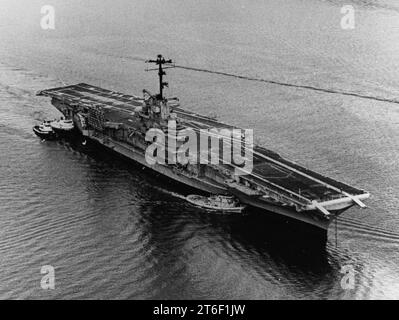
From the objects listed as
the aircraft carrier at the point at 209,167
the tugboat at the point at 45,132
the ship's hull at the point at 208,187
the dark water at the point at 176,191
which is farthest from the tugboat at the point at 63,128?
the dark water at the point at 176,191

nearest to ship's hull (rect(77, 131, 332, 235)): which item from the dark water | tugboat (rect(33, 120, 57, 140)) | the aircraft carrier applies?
the aircraft carrier

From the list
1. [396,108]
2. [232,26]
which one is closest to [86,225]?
[396,108]

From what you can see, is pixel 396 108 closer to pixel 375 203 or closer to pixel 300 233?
pixel 375 203

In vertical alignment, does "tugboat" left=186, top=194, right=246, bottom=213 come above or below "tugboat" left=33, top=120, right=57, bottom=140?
below

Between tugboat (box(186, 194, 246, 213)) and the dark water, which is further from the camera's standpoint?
tugboat (box(186, 194, 246, 213))

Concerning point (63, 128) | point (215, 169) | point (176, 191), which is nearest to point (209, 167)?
point (215, 169)

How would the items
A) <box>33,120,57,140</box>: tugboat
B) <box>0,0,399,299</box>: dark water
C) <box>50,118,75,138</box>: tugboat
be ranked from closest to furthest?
<box>0,0,399,299</box>: dark water < <box>33,120,57,140</box>: tugboat < <box>50,118,75,138</box>: tugboat

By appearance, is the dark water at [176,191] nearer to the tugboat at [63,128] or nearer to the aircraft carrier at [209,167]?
the aircraft carrier at [209,167]

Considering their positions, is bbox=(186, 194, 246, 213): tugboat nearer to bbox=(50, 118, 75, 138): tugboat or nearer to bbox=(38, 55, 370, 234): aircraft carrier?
bbox=(38, 55, 370, 234): aircraft carrier
